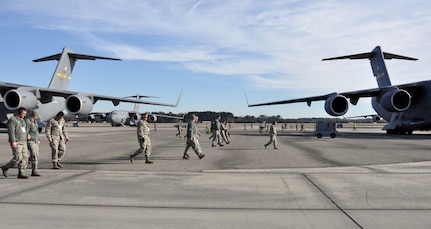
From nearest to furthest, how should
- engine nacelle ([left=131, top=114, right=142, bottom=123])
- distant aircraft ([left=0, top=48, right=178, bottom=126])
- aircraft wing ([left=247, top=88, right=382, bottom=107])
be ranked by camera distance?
distant aircraft ([left=0, top=48, right=178, bottom=126])
aircraft wing ([left=247, top=88, right=382, bottom=107])
engine nacelle ([left=131, top=114, right=142, bottom=123])

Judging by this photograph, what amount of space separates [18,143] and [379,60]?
31.8m

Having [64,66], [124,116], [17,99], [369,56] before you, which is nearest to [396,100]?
[369,56]

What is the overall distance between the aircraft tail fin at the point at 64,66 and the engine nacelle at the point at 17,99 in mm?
6599

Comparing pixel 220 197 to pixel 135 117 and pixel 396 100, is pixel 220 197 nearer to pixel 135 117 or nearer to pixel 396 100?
pixel 396 100

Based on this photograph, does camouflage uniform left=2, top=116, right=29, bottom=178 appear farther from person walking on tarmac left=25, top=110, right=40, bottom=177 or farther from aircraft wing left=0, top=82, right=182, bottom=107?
aircraft wing left=0, top=82, right=182, bottom=107

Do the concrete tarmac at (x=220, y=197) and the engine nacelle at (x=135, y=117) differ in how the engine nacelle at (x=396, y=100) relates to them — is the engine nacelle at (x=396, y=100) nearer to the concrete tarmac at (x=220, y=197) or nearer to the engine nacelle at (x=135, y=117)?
the concrete tarmac at (x=220, y=197)

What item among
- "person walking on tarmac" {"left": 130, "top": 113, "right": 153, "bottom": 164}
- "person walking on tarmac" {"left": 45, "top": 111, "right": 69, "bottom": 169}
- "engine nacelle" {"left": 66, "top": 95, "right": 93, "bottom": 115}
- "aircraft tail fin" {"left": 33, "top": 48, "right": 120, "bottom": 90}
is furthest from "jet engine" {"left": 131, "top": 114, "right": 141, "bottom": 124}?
"person walking on tarmac" {"left": 45, "top": 111, "right": 69, "bottom": 169}

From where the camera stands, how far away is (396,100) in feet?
87.3

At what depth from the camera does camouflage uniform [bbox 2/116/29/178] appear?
26.1 ft

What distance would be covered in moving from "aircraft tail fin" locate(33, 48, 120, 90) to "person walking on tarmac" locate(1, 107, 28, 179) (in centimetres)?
2305

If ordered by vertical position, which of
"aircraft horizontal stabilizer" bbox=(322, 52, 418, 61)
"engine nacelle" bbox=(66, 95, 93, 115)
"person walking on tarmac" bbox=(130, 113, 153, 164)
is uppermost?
"aircraft horizontal stabilizer" bbox=(322, 52, 418, 61)

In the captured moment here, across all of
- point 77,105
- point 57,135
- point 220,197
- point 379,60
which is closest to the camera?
point 220,197

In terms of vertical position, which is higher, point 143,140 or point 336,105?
point 336,105

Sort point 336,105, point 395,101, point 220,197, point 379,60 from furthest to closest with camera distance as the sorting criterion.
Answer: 1. point 379,60
2. point 336,105
3. point 395,101
4. point 220,197
